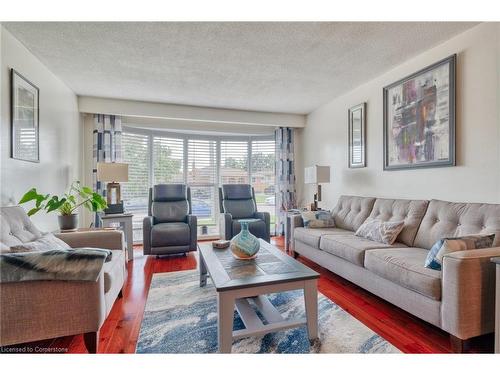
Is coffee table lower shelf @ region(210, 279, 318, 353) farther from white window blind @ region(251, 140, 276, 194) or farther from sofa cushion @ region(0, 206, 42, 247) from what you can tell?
white window blind @ region(251, 140, 276, 194)

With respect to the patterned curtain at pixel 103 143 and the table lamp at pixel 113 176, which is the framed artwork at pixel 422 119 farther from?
the patterned curtain at pixel 103 143

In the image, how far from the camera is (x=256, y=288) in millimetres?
1545

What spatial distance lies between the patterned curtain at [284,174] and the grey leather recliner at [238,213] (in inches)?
30.0

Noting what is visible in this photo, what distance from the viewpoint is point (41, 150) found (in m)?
2.76

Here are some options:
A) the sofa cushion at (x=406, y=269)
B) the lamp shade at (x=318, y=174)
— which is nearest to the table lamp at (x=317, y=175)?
the lamp shade at (x=318, y=174)

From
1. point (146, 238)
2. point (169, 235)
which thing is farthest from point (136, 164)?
point (169, 235)

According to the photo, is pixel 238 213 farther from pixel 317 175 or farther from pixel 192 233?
pixel 317 175

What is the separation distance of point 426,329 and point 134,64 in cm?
350

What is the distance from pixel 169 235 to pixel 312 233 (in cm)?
188

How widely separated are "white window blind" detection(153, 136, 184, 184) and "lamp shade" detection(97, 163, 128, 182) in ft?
3.59

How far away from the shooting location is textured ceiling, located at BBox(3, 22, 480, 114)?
2180mm

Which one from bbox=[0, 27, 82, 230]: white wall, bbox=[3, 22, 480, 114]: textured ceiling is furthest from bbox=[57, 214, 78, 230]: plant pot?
bbox=[3, 22, 480, 114]: textured ceiling
